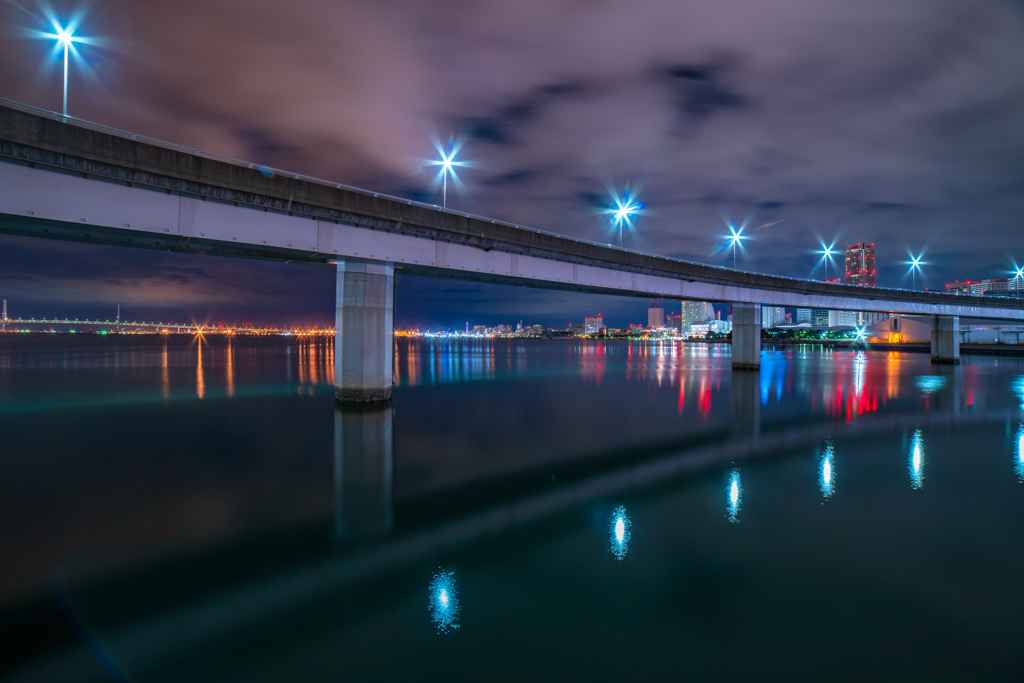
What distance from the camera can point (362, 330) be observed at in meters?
23.5

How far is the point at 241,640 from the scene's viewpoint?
231 inches

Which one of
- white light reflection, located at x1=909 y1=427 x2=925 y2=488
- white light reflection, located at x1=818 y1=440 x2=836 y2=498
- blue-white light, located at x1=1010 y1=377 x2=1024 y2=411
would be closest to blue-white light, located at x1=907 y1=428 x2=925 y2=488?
white light reflection, located at x1=909 y1=427 x2=925 y2=488

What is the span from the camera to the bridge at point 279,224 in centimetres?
1559

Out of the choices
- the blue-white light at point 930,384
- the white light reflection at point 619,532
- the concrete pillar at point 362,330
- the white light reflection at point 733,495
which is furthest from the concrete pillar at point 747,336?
the white light reflection at point 619,532

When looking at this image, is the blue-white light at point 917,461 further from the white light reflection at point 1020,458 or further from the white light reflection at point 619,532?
the white light reflection at point 619,532

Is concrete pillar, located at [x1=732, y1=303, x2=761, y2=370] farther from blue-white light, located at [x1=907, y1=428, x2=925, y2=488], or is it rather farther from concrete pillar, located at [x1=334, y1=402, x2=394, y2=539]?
concrete pillar, located at [x1=334, y1=402, x2=394, y2=539]

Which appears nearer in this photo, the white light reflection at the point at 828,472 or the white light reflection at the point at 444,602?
the white light reflection at the point at 444,602

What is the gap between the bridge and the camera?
15.6 metres

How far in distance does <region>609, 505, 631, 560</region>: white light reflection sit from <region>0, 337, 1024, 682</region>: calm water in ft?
0.23

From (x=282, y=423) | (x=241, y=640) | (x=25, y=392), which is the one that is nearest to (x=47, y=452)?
(x=282, y=423)

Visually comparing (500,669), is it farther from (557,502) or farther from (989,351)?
(989,351)

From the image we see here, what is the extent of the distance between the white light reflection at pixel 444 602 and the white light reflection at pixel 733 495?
615 centimetres

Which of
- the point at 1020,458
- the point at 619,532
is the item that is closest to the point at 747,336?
the point at 1020,458

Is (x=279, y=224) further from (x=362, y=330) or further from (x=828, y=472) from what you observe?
(x=828, y=472)
